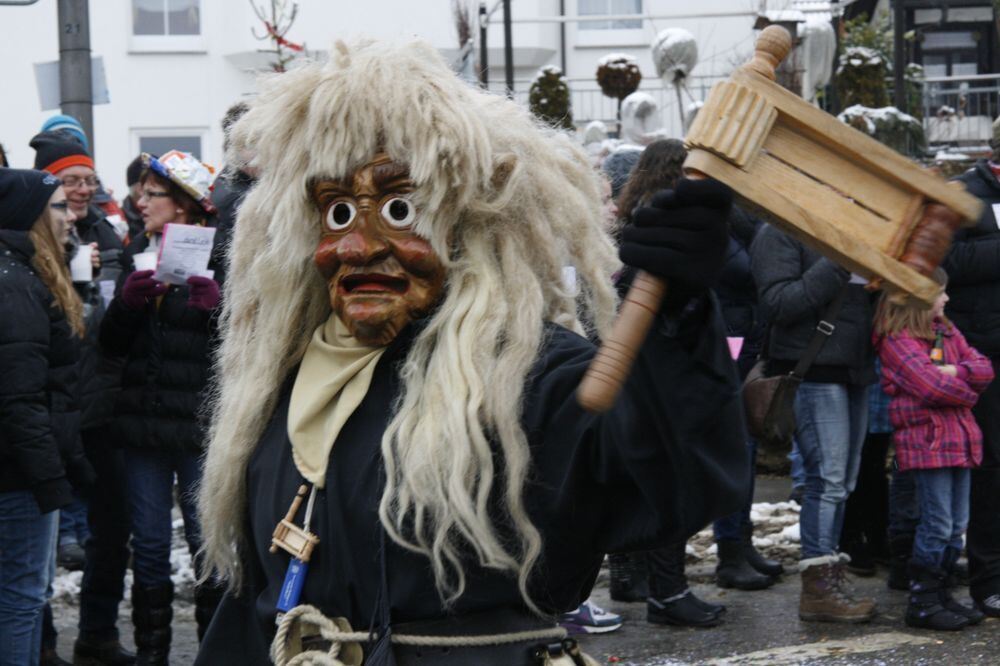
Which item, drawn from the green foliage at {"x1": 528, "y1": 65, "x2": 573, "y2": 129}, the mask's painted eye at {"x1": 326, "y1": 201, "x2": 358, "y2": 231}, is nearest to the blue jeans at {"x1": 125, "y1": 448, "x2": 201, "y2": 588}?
the mask's painted eye at {"x1": 326, "y1": 201, "x2": 358, "y2": 231}

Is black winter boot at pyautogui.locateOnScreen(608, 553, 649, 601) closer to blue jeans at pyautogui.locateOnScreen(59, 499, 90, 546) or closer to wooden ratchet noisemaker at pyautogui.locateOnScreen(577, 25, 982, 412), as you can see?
blue jeans at pyautogui.locateOnScreen(59, 499, 90, 546)

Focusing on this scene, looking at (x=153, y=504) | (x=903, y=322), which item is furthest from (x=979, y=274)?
(x=153, y=504)

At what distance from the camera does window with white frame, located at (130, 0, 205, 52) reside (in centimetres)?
1916

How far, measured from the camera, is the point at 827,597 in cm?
634

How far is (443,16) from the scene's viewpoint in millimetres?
19625

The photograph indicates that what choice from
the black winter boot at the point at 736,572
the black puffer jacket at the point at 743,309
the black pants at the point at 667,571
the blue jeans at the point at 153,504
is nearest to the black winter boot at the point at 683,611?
the black pants at the point at 667,571

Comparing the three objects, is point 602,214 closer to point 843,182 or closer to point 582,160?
point 582,160

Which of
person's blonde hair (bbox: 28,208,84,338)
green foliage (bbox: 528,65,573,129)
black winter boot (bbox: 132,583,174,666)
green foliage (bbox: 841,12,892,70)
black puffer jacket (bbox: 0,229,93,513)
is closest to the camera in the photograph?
black puffer jacket (bbox: 0,229,93,513)

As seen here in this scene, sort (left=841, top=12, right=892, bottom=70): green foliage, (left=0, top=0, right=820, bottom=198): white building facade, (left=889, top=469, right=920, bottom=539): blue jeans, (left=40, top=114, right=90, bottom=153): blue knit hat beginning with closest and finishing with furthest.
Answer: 1. (left=889, top=469, right=920, bottom=539): blue jeans
2. (left=40, top=114, right=90, bottom=153): blue knit hat
3. (left=841, top=12, right=892, bottom=70): green foliage
4. (left=0, top=0, right=820, bottom=198): white building facade

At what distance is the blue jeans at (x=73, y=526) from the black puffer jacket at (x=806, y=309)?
3.66m

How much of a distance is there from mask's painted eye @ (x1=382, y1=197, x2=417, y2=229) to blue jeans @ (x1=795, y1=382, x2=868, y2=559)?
3.83 metres

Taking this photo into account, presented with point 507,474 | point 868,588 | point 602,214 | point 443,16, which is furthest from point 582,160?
point 443,16

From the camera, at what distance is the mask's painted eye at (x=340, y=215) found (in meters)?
2.70

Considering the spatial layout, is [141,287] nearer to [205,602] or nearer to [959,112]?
[205,602]
